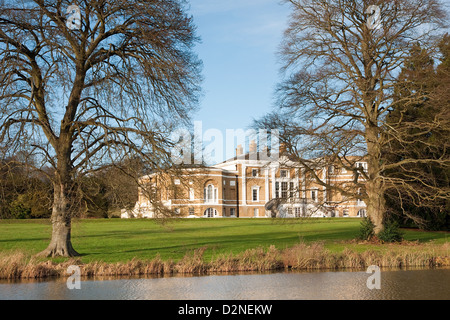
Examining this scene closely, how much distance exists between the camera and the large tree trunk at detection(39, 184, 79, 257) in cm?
1749

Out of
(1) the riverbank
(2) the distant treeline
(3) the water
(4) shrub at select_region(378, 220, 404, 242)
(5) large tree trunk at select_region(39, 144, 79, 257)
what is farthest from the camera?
(4) shrub at select_region(378, 220, 404, 242)

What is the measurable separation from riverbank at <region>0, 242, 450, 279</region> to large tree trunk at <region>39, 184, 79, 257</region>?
4.76ft

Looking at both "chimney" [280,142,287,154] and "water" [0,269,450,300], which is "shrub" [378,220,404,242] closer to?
"chimney" [280,142,287,154]

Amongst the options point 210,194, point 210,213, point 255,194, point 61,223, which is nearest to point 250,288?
point 61,223

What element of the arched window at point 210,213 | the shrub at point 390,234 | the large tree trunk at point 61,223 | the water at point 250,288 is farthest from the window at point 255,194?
the water at point 250,288

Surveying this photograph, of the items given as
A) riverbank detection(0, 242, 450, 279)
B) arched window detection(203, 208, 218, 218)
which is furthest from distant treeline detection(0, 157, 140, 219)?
arched window detection(203, 208, 218, 218)

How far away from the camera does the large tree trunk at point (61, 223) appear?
1749 cm

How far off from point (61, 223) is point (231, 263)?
20.0 feet

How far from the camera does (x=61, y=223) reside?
59.6 ft

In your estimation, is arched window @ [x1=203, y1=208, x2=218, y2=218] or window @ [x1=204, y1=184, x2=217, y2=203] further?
window @ [x1=204, y1=184, x2=217, y2=203]

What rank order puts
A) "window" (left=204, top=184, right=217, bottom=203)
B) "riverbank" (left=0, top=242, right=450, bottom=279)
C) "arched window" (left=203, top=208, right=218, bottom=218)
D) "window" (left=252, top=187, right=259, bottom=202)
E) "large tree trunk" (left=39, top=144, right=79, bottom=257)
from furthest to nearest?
"window" (left=252, top=187, right=259, bottom=202) → "window" (left=204, top=184, right=217, bottom=203) → "arched window" (left=203, top=208, right=218, bottom=218) → "large tree trunk" (left=39, top=144, right=79, bottom=257) → "riverbank" (left=0, top=242, right=450, bottom=279)

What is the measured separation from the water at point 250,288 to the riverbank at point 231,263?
831 mm
